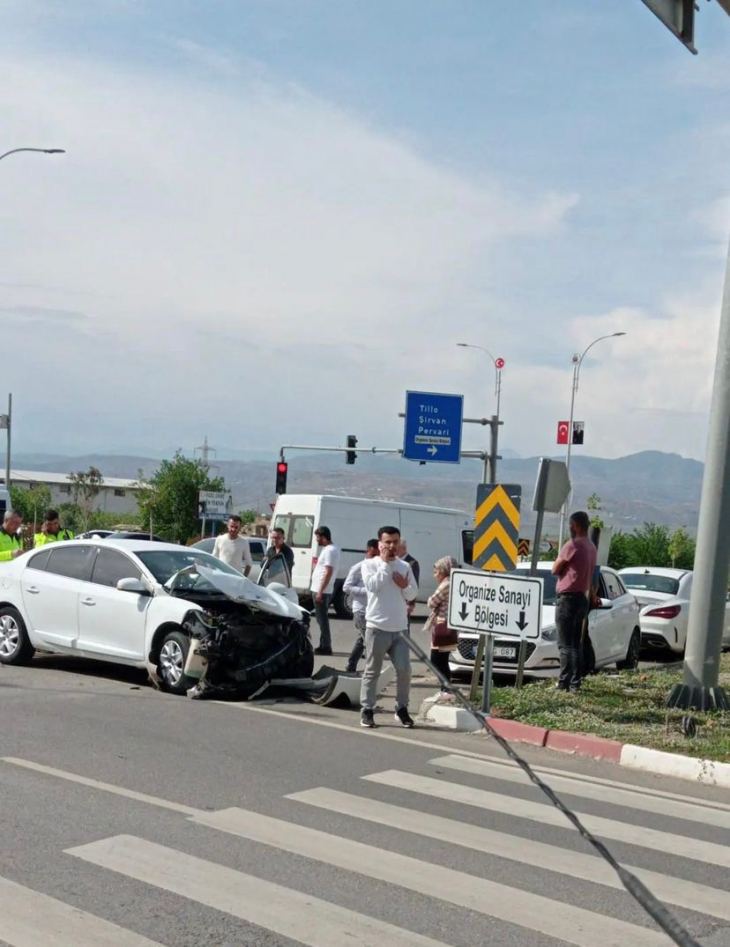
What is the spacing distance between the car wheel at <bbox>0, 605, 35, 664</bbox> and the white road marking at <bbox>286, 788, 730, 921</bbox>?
678 cm

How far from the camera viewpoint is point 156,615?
1213 cm

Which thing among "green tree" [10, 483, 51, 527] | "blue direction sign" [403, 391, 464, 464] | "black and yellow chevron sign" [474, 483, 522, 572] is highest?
"blue direction sign" [403, 391, 464, 464]

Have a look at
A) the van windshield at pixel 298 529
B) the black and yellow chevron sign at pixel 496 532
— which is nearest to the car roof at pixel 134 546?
the black and yellow chevron sign at pixel 496 532

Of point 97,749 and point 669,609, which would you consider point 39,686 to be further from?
point 669,609

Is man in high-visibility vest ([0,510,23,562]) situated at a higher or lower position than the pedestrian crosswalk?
higher

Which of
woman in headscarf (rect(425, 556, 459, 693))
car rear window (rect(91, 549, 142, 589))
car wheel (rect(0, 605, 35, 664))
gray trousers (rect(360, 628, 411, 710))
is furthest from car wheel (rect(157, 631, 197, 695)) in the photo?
woman in headscarf (rect(425, 556, 459, 693))

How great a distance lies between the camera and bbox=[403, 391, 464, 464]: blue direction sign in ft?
113

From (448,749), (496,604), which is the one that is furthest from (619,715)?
(448,749)

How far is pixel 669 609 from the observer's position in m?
19.1

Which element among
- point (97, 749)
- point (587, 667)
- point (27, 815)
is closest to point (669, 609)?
point (587, 667)

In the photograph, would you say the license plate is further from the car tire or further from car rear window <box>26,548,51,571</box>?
the car tire

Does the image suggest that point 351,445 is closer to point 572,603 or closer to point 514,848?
point 572,603

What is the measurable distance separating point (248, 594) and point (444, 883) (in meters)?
6.57

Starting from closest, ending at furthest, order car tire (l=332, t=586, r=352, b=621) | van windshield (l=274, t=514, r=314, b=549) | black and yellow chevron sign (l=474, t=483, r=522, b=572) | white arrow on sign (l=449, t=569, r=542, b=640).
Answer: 1. white arrow on sign (l=449, t=569, r=542, b=640)
2. black and yellow chevron sign (l=474, t=483, r=522, b=572)
3. car tire (l=332, t=586, r=352, b=621)
4. van windshield (l=274, t=514, r=314, b=549)
